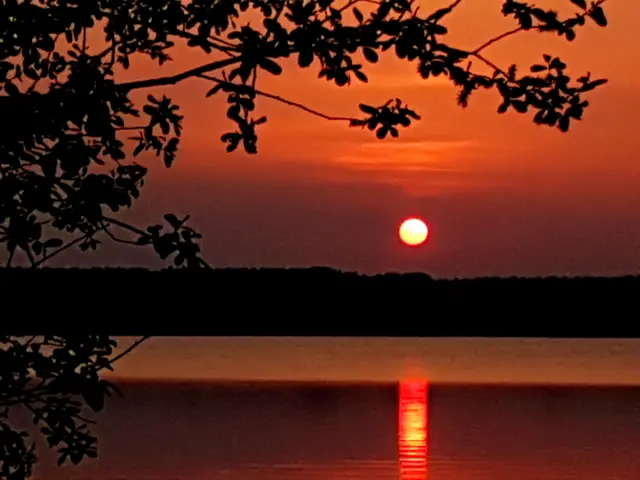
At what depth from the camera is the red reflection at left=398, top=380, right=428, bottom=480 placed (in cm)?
2661

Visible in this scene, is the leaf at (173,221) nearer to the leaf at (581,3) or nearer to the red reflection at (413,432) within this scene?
the leaf at (581,3)

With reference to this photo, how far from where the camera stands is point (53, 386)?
20.6 ft

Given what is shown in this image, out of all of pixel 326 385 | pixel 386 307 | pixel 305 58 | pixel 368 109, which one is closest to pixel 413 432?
pixel 326 385

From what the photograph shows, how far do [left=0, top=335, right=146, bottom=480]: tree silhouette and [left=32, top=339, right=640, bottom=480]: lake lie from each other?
59.9 ft

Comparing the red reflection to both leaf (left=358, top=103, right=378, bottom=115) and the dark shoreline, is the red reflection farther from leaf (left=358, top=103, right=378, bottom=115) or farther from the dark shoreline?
leaf (left=358, top=103, right=378, bottom=115)

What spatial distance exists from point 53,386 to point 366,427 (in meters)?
29.6

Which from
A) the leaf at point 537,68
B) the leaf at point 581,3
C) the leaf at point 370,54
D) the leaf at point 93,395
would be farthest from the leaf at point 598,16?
the leaf at point 93,395

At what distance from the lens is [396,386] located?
53.2 m

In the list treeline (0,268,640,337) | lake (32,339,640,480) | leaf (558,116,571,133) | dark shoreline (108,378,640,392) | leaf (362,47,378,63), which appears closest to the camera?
leaf (362,47,378,63)

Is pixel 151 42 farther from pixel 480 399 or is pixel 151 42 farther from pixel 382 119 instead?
pixel 480 399

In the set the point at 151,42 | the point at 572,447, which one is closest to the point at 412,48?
the point at 151,42

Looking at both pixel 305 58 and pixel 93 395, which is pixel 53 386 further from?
pixel 305 58

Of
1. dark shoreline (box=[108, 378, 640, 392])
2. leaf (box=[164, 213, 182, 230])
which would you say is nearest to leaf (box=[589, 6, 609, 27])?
leaf (box=[164, 213, 182, 230])

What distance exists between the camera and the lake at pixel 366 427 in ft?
87.2
